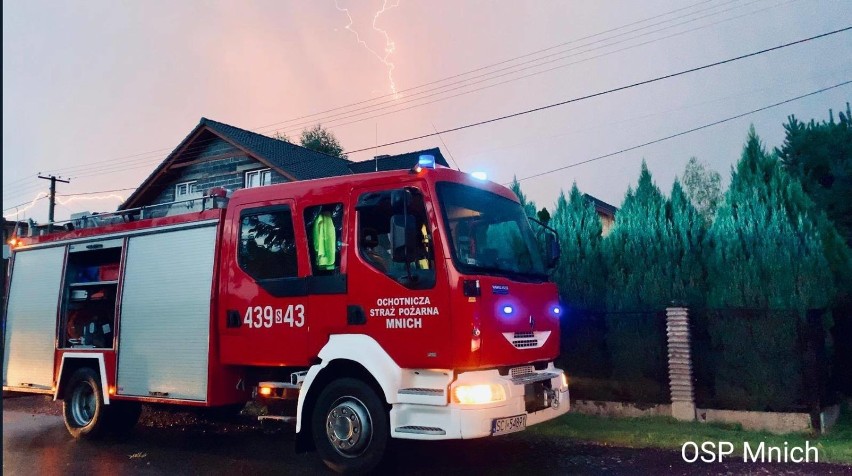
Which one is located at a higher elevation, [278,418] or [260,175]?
[260,175]

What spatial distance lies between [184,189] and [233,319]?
20.2m

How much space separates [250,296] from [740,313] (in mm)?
6363

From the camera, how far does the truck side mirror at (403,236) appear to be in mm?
5980

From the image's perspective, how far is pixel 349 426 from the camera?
645 cm

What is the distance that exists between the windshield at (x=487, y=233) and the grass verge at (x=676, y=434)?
2.53 meters

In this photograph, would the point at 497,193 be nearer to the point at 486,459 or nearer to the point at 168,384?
the point at 486,459

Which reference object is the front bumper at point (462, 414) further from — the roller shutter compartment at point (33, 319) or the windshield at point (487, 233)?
the roller shutter compartment at point (33, 319)

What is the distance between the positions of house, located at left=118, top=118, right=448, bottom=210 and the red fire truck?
14.3m

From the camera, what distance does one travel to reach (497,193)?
730 centimetres

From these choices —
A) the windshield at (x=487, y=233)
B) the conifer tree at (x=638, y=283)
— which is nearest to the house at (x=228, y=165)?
the conifer tree at (x=638, y=283)

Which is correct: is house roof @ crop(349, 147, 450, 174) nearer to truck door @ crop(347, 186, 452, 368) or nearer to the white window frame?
the white window frame

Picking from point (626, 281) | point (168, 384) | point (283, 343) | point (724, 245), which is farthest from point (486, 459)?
point (724, 245)

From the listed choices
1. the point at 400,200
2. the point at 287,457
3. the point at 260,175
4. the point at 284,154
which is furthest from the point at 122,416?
the point at 284,154
